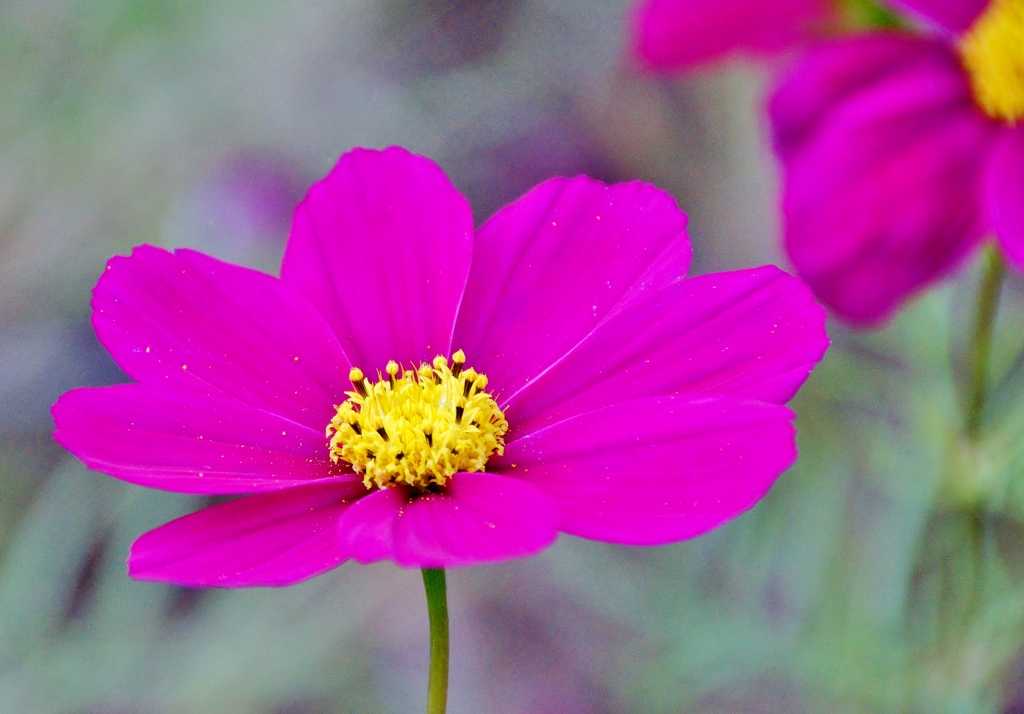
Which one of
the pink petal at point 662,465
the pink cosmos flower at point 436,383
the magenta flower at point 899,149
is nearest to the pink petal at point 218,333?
the pink cosmos flower at point 436,383

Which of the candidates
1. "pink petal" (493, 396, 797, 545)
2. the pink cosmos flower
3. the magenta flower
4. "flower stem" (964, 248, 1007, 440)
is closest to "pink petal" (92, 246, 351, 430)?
the pink cosmos flower

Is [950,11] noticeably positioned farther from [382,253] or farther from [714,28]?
[382,253]

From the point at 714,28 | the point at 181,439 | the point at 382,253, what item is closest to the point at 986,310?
the point at 714,28

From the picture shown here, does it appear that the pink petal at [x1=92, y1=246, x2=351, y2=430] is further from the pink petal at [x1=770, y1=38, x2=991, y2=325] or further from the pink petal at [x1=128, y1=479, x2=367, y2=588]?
the pink petal at [x1=770, y1=38, x2=991, y2=325]

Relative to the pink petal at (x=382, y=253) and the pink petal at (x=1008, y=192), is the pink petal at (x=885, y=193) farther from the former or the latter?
the pink petal at (x=382, y=253)

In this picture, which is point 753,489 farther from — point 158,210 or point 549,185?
point 158,210

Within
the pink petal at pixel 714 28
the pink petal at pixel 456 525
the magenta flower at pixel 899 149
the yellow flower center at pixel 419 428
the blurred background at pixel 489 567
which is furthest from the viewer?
the blurred background at pixel 489 567

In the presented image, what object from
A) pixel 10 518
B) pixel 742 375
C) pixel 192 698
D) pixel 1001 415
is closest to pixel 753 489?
pixel 742 375
